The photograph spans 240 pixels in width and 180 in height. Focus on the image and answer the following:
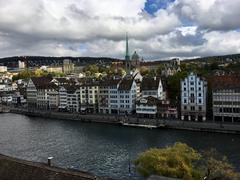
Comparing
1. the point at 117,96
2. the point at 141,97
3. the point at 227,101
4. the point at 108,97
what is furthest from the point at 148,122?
the point at 108,97

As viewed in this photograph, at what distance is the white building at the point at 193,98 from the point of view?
239 feet

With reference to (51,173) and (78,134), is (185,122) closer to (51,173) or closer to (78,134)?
(78,134)

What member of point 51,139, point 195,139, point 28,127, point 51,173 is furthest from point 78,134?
point 51,173

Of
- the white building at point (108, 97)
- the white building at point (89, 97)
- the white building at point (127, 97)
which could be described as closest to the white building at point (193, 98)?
the white building at point (127, 97)

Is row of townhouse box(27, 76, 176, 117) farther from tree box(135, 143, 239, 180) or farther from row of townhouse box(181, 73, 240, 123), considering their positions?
tree box(135, 143, 239, 180)

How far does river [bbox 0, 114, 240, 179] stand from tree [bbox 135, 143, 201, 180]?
893 centimetres

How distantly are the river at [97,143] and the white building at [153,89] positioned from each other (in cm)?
1669

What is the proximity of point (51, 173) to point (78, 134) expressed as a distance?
4160cm

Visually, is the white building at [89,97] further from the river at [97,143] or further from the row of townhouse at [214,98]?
the row of townhouse at [214,98]

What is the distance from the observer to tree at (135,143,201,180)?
1184 inches

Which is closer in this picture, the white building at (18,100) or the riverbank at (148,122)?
the riverbank at (148,122)

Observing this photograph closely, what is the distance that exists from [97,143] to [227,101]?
26982 millimetres

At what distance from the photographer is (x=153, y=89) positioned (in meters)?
87.4

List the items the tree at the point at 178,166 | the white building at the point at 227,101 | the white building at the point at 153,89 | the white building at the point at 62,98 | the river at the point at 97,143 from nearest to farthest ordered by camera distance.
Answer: the tree at the point at 178,166 < the river at the point at 97,143 < the white building at the point at 227,101 < the white building at the point at 153,89 < the white building at the point at 62,98
